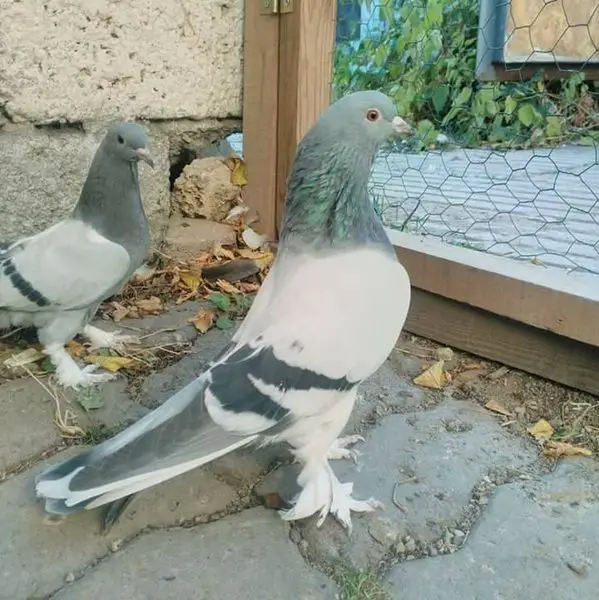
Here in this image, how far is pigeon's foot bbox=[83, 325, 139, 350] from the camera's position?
5.87ft

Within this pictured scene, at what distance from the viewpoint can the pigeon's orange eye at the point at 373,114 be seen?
1200 millimetres

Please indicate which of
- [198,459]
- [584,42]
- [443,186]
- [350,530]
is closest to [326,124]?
[198,459]

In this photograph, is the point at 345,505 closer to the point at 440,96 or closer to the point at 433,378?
the point at 433,378

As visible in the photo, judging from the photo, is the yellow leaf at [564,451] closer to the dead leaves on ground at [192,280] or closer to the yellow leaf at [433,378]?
the yellow leaf at [433,378]

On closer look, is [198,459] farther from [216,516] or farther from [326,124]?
[326,124]

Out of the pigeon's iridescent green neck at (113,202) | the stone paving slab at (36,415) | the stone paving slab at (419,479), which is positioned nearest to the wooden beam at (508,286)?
the stone paving slab at (419,479)

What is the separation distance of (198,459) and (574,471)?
78cm

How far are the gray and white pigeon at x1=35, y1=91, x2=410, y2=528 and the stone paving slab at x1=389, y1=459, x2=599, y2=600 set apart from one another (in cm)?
18

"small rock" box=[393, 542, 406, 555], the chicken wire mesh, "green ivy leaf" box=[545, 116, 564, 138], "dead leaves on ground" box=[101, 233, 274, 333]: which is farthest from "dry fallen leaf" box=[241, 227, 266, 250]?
"small rock" box=[393, 542, 406, 555]

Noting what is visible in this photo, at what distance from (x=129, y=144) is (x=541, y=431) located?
1.19m

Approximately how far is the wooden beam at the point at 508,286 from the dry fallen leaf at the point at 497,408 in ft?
0.69

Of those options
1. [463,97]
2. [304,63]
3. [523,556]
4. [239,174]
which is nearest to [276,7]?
[304,63]

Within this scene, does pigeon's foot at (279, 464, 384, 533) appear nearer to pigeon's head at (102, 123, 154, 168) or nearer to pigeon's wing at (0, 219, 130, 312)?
pigeon's wing at (0, 219, 130, 312)

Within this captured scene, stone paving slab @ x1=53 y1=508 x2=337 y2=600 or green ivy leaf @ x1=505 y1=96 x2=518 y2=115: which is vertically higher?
green ivy leaf @ x1=505 y1=96 x2=518 y2=115
